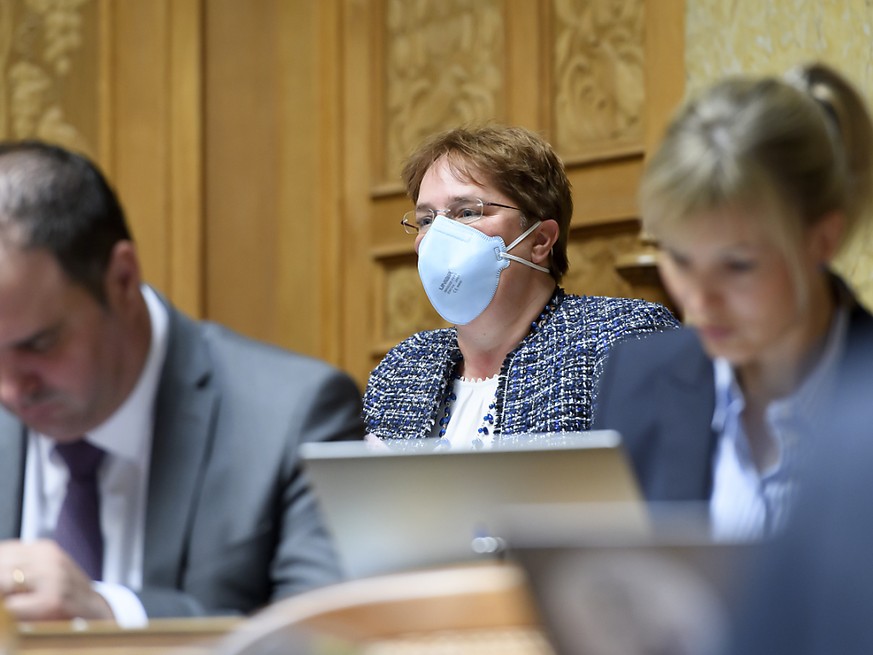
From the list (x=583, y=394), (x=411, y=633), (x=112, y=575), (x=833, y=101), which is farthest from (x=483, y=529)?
(x=583, y=394)

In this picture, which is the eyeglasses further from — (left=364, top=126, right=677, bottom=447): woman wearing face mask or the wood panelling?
the wood panelling

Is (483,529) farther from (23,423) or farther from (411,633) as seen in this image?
(23,423)

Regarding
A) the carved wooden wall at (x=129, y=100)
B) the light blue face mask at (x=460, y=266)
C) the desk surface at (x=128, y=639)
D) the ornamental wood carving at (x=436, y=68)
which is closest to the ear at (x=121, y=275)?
the desk surface at (x=128, y=639)

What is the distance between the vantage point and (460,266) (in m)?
2.58

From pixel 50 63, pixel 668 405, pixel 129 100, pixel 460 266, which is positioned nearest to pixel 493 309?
pixel 460 266

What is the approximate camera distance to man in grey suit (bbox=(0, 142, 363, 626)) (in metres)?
→ 1.47

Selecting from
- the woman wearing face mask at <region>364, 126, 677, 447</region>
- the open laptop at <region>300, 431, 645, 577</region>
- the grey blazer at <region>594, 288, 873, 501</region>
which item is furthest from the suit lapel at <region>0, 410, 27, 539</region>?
the woman wearing face mask at <region>364, 126, 677, 447</region>

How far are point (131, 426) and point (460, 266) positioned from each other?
3.66ft

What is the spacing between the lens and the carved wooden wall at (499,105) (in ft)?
10.6

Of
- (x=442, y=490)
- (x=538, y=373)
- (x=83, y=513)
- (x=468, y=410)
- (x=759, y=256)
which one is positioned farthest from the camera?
(x=468, y=410)

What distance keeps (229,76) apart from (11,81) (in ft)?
2.11

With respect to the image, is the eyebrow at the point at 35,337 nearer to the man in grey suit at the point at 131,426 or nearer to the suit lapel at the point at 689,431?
the man in grey suit at the point at 131,426

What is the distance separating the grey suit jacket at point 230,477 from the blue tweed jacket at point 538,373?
753 mm

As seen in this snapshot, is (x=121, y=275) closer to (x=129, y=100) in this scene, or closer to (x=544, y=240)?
(x=544, y=240)
